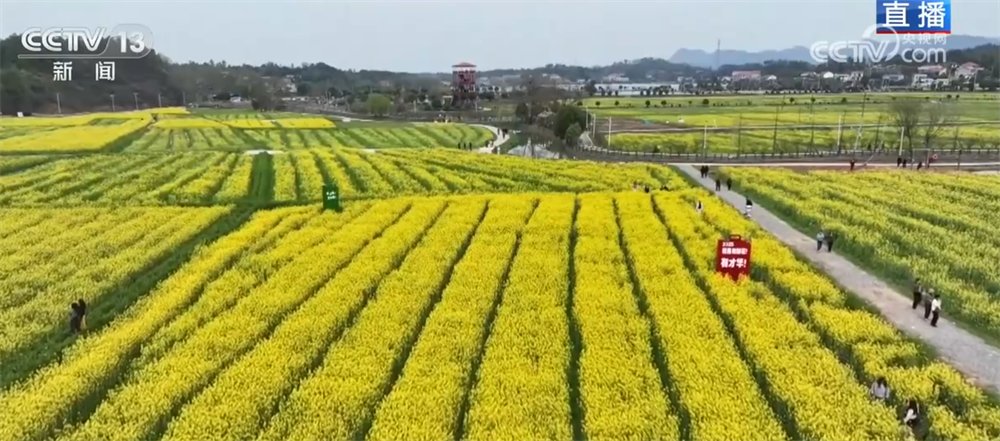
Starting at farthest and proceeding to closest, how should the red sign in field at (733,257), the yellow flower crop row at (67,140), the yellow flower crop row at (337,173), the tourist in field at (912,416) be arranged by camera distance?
the yellow flower crop row at (67,140) → the yellow flower crop row at (337,173) → the red sign in field at (733,257) → the tourist in field at (912,416)

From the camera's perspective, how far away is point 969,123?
284 ft

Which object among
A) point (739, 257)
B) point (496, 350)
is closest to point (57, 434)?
point (496, 350)

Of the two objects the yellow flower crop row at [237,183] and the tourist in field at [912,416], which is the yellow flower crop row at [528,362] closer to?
the tourist in field at [912,416]

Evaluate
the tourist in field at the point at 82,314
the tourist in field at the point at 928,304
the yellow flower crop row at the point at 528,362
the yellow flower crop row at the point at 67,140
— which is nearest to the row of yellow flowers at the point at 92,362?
the tourist in field at the point at 82,314

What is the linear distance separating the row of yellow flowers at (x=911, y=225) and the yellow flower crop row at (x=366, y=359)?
51.7ft

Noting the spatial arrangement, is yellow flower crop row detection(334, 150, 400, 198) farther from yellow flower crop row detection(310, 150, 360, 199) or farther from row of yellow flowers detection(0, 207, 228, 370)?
row of yellow flowers detection(0, 207, 228, 370)

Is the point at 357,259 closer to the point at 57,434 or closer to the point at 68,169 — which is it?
the point at 57,434

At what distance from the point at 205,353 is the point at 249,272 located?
7630 millimetres

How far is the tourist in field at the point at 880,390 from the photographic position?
55.4 ft

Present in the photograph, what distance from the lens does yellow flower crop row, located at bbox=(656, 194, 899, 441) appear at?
15.6 m

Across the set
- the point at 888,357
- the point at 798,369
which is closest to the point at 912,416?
the point at 798,369

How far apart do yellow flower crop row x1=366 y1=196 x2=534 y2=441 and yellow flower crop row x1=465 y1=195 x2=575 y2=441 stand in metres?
0.41

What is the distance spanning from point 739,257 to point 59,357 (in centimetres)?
2042

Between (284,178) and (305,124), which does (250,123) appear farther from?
(284,178)
